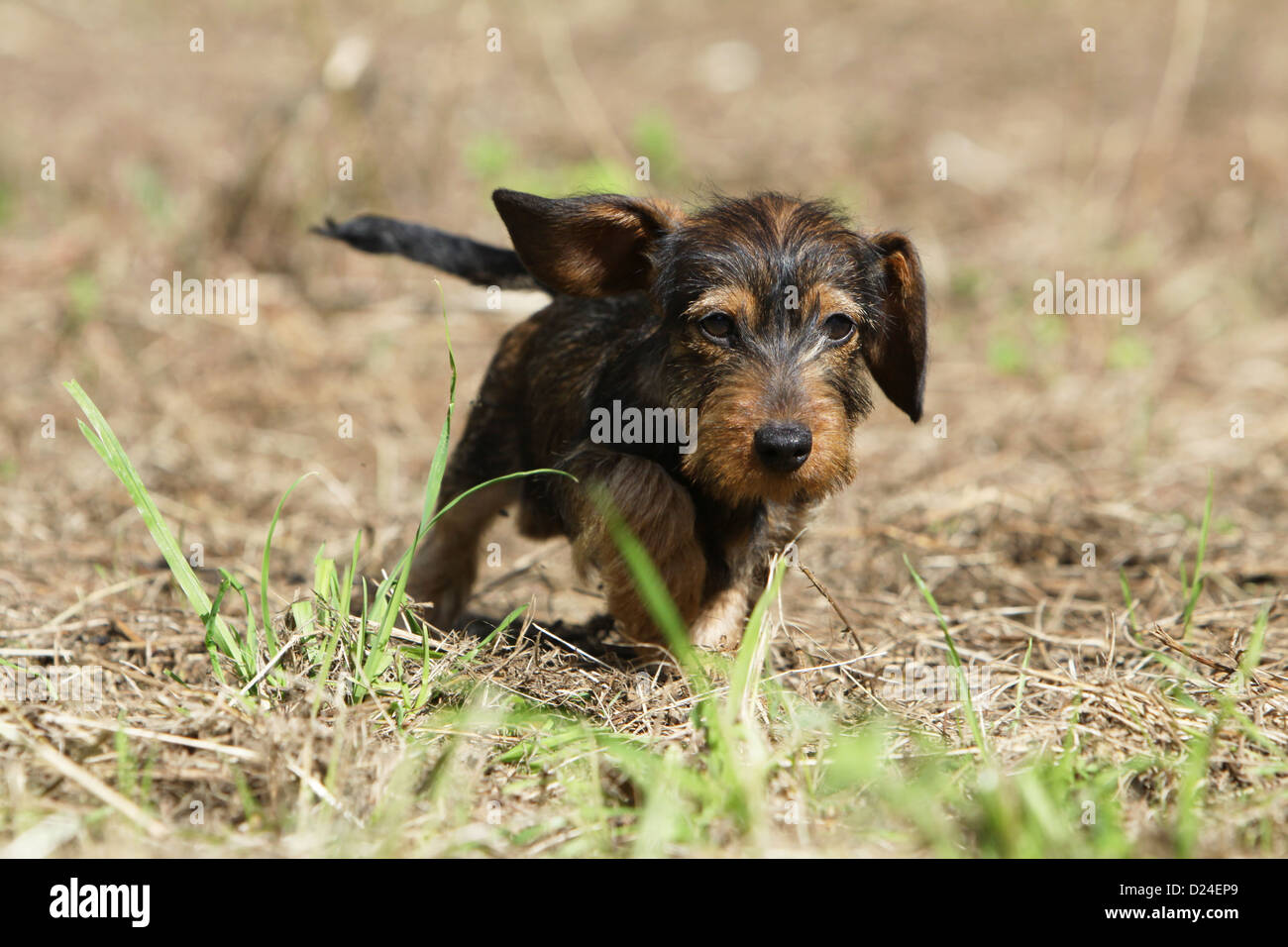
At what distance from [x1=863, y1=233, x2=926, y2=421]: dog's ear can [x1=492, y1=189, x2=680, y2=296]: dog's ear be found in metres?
0.87

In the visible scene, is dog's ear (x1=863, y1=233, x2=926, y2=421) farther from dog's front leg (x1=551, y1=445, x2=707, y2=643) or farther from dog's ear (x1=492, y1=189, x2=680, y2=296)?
dog's front leg (x1=551, y1=445, x2=707, y2=643)

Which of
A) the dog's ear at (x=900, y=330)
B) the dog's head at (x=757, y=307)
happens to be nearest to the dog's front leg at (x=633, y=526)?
the dog's head at (x=757, y=307)

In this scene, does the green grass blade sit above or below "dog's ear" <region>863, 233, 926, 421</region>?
below

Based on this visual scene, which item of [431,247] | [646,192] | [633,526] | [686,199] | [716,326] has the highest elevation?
[646,192]

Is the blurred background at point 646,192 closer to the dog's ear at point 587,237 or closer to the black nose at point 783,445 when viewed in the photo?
→ the dog's ear at point 587,237

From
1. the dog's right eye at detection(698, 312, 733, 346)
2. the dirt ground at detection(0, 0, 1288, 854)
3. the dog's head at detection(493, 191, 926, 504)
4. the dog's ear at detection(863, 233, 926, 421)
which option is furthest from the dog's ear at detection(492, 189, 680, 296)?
the dog's ear at detection(863, 233, 926, 421)

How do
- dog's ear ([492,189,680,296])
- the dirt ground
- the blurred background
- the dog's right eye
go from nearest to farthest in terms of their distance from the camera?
the dog's right eye
dog's ear ([492,189,680,296])
the dirt ground
the blurred background

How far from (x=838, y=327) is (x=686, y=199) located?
136 centimetres

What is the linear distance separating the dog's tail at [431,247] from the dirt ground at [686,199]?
974mm

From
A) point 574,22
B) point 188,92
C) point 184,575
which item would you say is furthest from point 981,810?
point 574,22

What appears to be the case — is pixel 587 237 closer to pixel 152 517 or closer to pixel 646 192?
pixel 152 517

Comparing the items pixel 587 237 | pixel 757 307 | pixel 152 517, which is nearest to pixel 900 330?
pixel 757 307

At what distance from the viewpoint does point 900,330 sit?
486cm

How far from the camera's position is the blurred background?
649 cm
